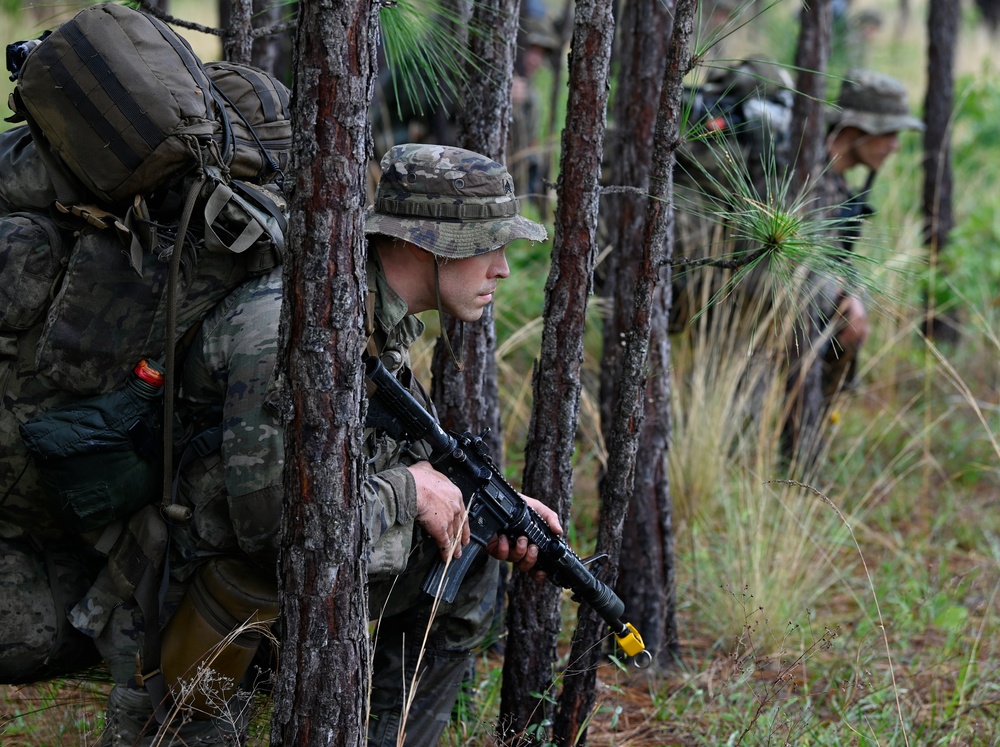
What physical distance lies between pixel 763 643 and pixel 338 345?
2295 millimetres

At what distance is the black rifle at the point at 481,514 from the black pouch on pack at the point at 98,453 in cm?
47

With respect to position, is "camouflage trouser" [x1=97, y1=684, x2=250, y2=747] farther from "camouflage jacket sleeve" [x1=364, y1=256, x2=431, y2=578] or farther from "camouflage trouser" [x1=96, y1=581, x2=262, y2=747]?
"camouflage jacket sleeve" [x1=364, y1=256, x2=431, y2=578]

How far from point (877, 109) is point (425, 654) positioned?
4289 mm

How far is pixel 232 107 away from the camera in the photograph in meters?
2.19

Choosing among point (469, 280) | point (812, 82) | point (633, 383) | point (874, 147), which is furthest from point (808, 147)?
point (469, 280)

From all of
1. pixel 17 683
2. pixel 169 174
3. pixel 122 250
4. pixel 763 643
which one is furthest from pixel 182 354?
pixel 763 643

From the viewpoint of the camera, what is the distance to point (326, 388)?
Result: 161 cm

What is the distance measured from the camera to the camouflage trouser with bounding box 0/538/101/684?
→ 2123 mm

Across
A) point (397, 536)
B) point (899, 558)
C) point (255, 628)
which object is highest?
point (397, 536)

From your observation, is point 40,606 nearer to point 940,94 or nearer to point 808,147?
point 808,147

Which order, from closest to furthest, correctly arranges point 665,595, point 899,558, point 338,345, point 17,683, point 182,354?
point 338,345, point 182,354, point 17,683, point 665,595, point 899,558

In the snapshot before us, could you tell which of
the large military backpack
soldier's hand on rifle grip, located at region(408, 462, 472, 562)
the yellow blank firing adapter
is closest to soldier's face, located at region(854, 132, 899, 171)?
the yellow blank firing adapter

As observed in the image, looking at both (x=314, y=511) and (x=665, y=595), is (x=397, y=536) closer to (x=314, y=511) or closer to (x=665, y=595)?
(x=314, y=511)

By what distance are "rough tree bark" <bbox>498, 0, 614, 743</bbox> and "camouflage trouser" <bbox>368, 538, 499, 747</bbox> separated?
3.6 inches
